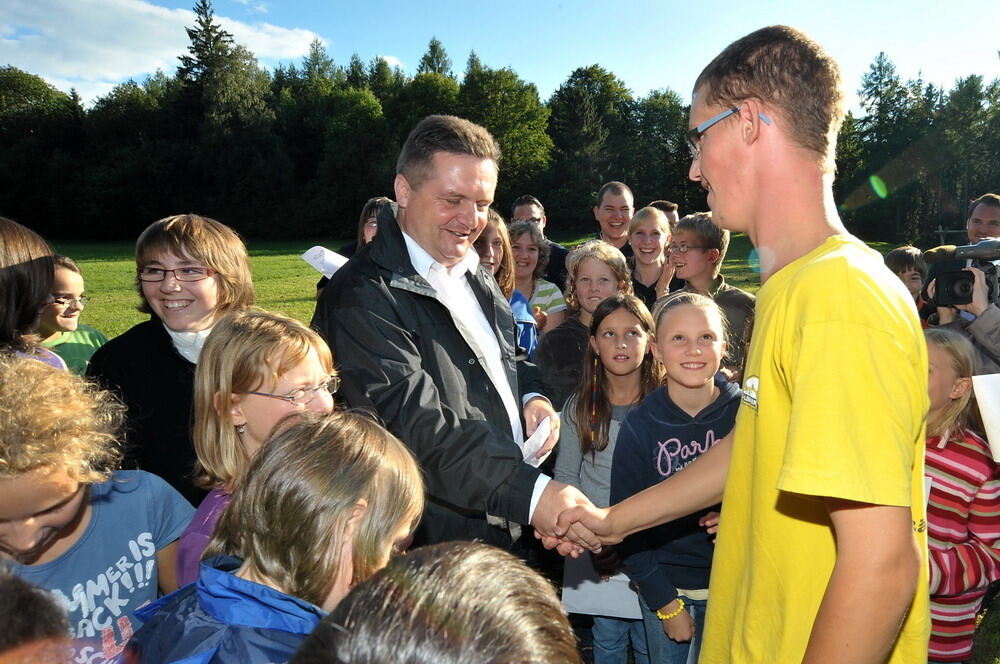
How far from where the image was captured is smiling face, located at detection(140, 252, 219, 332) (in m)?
3.09

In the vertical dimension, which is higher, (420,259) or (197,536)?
(420,259)

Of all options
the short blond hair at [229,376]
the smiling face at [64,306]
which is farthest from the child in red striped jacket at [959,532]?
the smiling face at [64,306]

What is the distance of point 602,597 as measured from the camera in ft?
12.1

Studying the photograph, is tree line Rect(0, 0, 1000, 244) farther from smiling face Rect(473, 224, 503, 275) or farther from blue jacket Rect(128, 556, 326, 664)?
blue jacket Rect(128, 556, 326, 664)

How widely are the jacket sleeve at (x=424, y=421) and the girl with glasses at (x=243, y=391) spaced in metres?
0.21

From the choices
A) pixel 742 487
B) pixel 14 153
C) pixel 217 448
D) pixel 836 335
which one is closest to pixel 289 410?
pixel 217 448

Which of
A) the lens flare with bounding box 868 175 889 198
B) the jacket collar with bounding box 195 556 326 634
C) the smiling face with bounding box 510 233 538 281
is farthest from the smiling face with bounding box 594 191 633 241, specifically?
the lens flare with bounding box 868 175 889 198

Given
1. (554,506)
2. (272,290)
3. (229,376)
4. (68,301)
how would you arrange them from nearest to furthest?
1. (229,376)
2. (554,506)
3. (68,301)
4. (272,290)

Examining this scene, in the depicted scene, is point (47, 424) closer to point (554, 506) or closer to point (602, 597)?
point (554, 506)

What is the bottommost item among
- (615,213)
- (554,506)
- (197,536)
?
(197,536)

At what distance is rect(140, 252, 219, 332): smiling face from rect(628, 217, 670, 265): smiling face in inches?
156

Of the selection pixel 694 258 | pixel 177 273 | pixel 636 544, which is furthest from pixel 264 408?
pixel 694 258

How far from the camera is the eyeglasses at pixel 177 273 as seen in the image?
3.11 m

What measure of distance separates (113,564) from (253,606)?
106cm
